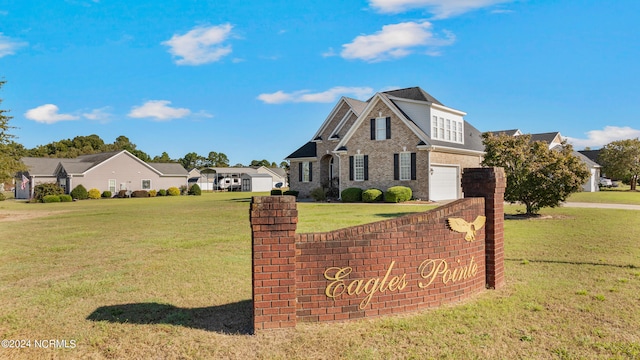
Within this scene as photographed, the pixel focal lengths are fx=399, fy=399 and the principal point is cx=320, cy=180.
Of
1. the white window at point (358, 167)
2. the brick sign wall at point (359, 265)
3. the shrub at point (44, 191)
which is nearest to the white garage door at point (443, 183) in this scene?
the white window at point (358, 167)

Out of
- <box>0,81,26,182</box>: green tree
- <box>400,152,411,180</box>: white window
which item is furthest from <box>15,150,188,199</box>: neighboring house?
<box>400,152,411,180</box>: white window


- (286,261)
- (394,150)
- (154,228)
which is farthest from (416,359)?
(394,150)

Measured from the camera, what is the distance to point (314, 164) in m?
35.2

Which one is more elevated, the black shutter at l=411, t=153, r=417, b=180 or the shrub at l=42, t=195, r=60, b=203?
the black shutter at l=411, t=153, r=417, b=180

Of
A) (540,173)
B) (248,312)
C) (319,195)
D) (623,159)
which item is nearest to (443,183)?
(319,195)

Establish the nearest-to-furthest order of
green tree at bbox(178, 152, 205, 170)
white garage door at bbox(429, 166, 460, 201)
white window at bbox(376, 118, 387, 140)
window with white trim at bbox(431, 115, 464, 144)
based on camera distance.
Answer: white garage door at bbox(429, 166, 460, 201)
window with white trim at bbox(431, 115, 464, 144)
white window at bbox(376, 118, 387, 140)
green tree at bbox(178, 152, 205, 170)

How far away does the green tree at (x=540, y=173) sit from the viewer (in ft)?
53.6

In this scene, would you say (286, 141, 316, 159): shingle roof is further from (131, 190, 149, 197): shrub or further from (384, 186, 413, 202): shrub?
(131, 190, 149, 197): shrub

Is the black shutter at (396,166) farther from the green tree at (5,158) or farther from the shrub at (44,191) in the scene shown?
the shrub at (44,191)

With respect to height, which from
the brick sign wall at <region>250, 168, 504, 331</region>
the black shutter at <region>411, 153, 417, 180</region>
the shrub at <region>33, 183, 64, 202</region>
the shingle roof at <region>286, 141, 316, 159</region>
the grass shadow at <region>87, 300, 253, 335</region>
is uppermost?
the shingle roof at <region>286, 141, 316, 159</region>

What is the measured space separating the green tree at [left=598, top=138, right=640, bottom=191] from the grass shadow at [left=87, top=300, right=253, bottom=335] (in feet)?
181

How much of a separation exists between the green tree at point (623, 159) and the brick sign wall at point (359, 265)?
52575mm

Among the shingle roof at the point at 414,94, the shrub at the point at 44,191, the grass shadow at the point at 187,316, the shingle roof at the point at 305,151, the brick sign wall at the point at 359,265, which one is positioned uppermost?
the shingle roof at the point at 414,94

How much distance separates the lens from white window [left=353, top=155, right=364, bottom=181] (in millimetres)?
30016
